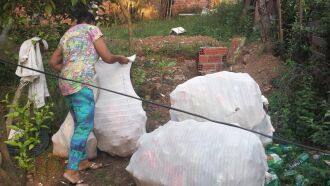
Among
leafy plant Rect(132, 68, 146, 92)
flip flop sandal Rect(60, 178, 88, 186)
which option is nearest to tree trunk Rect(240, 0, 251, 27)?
leafy plant Rect(132, 68, 146, 92)

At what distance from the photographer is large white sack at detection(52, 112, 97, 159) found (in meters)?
3.95

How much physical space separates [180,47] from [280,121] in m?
3.16

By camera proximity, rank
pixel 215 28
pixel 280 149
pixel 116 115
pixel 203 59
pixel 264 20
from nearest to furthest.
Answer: pixel 280 149
pixel 116 115
pixel 203 59
pixel 264 20
pixel 215 28

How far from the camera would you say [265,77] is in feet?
18.3

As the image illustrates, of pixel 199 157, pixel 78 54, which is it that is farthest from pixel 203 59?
pixel 199 157

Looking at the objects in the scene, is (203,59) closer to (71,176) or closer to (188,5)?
(71,176)

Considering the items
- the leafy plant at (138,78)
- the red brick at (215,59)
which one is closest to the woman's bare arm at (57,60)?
the leafy plant at (138,78)

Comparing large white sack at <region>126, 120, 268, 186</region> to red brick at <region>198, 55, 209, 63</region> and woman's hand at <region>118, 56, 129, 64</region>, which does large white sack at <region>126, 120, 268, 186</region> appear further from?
red brick at <region>198, 55, 209, 63</region>

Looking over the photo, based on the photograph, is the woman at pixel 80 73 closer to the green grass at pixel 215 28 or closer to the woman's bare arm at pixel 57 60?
the woman's bare arm at pixel 57 60

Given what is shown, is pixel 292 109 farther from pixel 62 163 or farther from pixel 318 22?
pixel 62 163

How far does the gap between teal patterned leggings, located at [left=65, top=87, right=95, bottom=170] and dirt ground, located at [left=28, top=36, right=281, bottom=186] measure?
26cm

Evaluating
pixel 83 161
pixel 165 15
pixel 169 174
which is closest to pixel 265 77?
pixel 83 161

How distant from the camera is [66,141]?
156 inches

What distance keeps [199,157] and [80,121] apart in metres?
1.24
